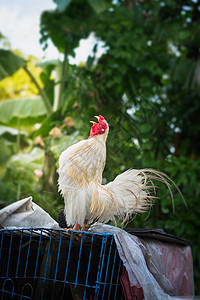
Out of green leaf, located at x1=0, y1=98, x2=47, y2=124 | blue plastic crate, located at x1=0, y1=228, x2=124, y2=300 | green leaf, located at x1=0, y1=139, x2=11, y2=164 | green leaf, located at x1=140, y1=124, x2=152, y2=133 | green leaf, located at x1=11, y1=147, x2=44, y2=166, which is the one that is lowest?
blue plastic crate, located at x1=0, y1=228, x2=124, y2=300

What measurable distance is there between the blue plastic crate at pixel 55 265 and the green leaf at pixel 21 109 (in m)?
3.99

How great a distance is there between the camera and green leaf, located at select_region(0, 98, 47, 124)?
614 centimetres

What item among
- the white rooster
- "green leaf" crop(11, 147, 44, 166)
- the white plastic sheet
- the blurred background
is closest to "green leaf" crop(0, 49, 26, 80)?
the blurred background

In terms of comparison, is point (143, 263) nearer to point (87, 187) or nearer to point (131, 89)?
point (87, 187)

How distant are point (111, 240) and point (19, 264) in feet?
2.26

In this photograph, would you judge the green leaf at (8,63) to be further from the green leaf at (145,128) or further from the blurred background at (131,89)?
the green leaf at (145,128)

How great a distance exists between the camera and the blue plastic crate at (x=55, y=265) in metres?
2.08

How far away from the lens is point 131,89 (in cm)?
479

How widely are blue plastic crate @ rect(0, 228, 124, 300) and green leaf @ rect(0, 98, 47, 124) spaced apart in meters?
3.99

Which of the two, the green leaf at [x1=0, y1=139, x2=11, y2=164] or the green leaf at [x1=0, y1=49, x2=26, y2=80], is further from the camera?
the green leaf at [x1=0, y1=139, x2=11, y2=164]

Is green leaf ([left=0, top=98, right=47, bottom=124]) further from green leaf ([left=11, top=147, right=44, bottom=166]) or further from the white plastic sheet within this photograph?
the white plastic sheet

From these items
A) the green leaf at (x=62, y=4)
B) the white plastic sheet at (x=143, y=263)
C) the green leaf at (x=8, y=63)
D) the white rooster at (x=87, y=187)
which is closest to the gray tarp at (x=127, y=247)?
the white plastic sheet at (x=143, y=263)

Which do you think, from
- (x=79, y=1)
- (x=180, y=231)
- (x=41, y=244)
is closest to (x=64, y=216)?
(x=41, y=244)

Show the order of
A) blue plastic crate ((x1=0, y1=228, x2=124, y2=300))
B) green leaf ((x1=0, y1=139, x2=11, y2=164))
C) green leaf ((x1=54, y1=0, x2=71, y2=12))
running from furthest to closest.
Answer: green leaf ((x1=0, y1=139, x2=11, y2=164))
green leaf ((x1=54, y1=0, x2=71, y2=12))
blue plastic crate ((x1=0, y1=228, x2=124, y2=300))
